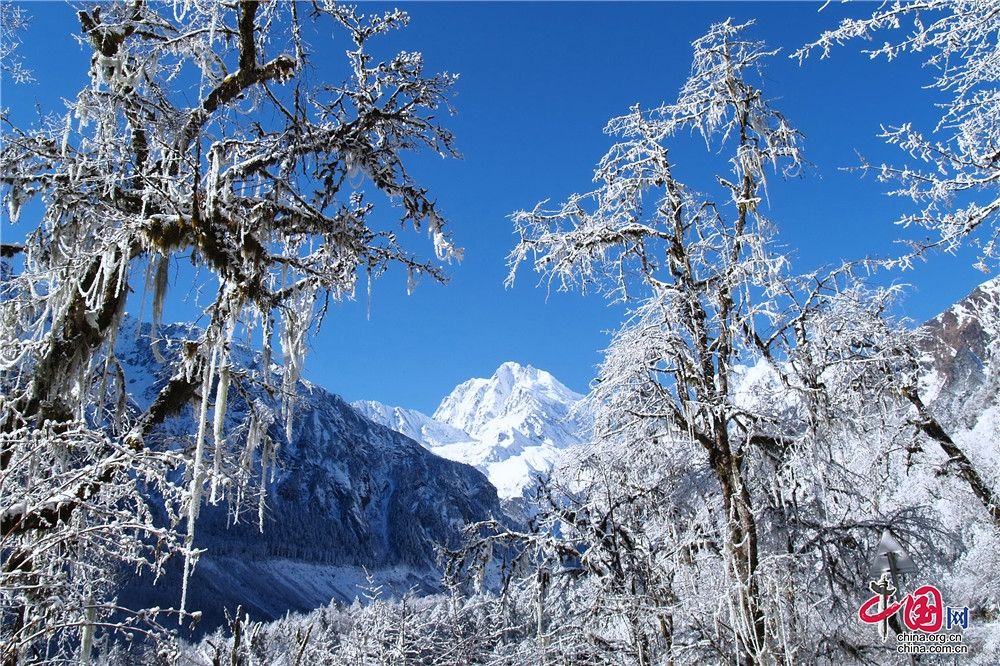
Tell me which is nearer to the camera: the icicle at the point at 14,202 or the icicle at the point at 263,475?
the icicle at the point at 14,202

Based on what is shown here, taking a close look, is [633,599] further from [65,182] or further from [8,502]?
[65,182]

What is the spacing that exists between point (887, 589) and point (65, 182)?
834 centimetres

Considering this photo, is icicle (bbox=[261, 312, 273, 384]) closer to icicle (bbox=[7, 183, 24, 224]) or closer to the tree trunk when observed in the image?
icicle (bbox=[7, 183, 24, 224])

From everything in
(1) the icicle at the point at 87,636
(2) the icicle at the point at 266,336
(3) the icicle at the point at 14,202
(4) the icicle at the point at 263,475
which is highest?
(3) the icicle at the point at 14,202

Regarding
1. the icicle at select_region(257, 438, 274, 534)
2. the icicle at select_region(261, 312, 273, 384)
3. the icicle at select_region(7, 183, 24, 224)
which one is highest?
the icicle at select_region(7, 183, 24, 224)

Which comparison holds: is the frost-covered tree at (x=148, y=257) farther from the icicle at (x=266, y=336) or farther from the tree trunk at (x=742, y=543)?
the tree trunk at (x=742, y=543)

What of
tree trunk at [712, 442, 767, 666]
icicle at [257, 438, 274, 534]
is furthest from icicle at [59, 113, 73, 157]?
tree trunk at [712, 442, 767, 666]

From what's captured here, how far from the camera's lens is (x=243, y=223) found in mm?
5039

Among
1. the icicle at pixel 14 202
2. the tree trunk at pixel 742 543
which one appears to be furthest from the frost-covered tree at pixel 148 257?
the tree trunk at pixel 742 543

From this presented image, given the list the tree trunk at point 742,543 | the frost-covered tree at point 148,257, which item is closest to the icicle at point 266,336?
the frost-covered tree at point 148,257

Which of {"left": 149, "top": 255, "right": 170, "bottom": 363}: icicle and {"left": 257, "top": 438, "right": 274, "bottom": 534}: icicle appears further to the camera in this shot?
{"left": 257, "top": 438, "right": 274, "bottom": 534}: icicle

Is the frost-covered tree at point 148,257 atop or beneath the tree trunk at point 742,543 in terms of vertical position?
atop

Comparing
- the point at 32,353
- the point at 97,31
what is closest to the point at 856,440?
the point at 32,353

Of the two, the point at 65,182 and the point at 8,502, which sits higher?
the point at 65,182
